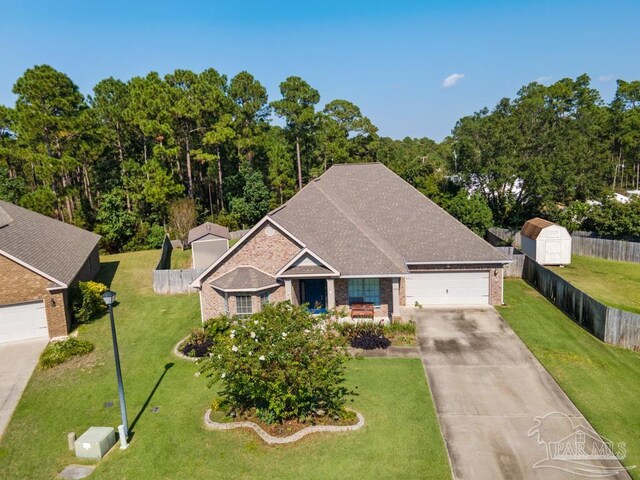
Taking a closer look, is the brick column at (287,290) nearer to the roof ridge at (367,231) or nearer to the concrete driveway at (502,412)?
the roof ridge at (367,231)

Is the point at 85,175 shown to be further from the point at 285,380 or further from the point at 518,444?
the point at 518,444

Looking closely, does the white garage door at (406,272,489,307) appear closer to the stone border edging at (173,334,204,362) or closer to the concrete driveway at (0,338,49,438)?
the stone border edging at (173,334,204,362)

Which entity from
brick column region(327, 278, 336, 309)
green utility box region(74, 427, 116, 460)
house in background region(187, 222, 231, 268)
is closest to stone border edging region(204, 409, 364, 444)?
green utility box region(74, 427, 116, 460)

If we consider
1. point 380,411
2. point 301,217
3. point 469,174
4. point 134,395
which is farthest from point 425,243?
point 469,174

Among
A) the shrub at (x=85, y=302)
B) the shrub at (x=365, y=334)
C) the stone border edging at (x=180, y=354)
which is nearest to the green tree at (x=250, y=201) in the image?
the shrub at (x=85, y=302)

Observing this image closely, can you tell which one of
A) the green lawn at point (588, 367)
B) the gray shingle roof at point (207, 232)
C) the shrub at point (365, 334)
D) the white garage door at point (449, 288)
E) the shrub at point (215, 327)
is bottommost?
the green lawn at point (588, 367)

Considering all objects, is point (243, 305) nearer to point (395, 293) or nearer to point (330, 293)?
point (330, 293)
